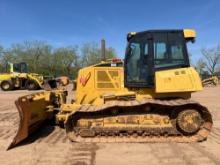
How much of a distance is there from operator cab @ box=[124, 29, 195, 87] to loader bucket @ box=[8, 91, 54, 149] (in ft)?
8.10

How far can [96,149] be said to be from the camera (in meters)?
7.84

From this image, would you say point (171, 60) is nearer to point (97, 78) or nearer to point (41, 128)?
point (97, 78)

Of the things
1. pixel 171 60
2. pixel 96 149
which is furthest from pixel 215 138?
pixel 96 149

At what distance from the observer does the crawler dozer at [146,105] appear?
8477 millimetres

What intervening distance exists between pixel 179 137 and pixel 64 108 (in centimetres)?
306

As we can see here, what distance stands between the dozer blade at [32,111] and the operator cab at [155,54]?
247 centimetres

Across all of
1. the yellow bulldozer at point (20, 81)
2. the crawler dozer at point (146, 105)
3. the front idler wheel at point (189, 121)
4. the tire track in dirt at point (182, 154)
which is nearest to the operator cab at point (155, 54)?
the crawler dozer at point (146, 105)

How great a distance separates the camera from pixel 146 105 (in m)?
8.57

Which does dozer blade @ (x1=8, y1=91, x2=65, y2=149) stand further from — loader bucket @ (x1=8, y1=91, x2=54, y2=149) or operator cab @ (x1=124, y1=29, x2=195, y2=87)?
operator cab @ (x1=124, y1=29, x2=195, y2=87)

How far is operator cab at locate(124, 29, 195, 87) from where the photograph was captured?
8871 millimetres

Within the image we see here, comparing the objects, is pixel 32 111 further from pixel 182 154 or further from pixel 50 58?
pixel 50 58

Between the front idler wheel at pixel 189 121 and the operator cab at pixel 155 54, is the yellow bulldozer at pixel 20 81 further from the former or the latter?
the front idler wheel at pixel 189 121

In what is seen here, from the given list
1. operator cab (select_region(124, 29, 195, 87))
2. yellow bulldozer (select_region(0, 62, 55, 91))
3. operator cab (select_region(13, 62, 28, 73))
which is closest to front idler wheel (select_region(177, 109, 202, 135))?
operator cab (select_region(124, 29, 195, 87))

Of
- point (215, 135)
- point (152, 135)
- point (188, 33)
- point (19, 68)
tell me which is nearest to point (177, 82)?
point (188, 33)
